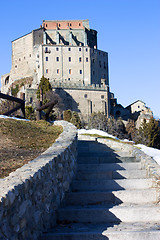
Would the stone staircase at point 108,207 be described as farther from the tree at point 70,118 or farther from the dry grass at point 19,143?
the tree at point 70,118

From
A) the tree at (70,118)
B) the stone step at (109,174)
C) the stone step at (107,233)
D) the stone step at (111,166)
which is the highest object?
the tree at (70,118)

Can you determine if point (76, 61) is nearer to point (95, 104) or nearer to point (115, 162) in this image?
point (95, 104)

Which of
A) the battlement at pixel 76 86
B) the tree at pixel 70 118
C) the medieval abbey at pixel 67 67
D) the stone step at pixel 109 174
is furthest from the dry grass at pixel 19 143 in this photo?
the battlement at pixel 76 86

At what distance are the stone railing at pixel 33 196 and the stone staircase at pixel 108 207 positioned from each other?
0.31 metres

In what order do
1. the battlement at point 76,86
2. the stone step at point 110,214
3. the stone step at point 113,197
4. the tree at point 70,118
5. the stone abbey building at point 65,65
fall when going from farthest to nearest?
the stone abbey building at point 65,65, the battlement at point 76,86, the tree at point 70,118, the stone step at point 113,197, the stone step at point 110,214

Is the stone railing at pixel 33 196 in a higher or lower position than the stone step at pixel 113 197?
higher

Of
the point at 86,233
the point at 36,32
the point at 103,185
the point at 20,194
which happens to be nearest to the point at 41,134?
the point at 103,185

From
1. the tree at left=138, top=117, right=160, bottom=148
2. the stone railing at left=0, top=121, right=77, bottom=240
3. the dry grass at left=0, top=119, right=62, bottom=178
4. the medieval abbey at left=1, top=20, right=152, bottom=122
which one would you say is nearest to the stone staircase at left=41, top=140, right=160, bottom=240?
the stone railing at left=0, top=121, right=77, bottom=240

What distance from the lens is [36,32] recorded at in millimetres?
86312

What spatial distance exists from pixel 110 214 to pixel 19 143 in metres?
4.06

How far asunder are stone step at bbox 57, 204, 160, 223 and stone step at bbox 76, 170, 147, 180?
2.34 m

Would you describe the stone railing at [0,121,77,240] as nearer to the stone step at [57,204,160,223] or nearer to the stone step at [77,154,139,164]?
the stone step at [57,204,160,223]

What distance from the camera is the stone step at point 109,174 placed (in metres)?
9.02

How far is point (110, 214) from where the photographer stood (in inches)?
261
